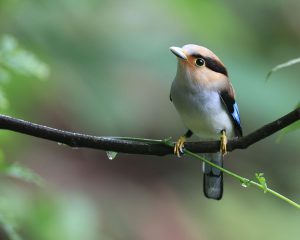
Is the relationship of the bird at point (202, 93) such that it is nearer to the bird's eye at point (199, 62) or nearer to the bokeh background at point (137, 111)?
the bird's eye at point (199, 62)

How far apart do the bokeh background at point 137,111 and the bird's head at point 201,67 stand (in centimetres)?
98

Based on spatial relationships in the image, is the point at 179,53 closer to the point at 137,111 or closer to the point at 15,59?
the point at 15,59

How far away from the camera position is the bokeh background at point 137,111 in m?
4.16

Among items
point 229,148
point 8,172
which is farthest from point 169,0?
point 229,148

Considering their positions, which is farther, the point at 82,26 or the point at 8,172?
the point at 82,26

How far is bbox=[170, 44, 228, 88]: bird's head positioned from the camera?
2721mm

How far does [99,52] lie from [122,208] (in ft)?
6.77

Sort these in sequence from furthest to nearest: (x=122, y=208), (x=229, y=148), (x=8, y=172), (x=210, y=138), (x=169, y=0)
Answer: (x=122, y=208) < (x=169, y=0) < (x=210, y=138) < (x=8, y=172) < (x=229, y=148)

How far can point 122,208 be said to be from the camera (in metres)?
6.48

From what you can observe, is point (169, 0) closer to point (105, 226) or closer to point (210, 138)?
point (210, 138)

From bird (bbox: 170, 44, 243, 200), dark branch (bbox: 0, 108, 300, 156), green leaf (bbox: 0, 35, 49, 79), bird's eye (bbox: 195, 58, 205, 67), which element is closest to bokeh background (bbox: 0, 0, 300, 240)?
green leaf (bbox: 0, 35, 49, 79)

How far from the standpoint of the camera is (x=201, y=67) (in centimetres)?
278

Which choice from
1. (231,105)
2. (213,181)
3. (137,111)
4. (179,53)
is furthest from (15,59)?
(137,111)

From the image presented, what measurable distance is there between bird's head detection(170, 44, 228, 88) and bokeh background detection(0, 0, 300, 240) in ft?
3.20
